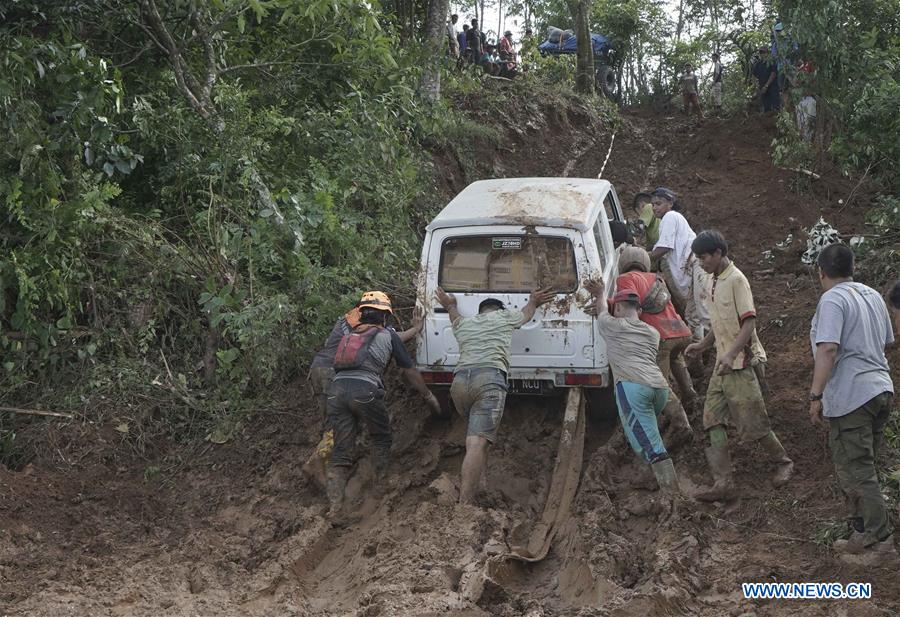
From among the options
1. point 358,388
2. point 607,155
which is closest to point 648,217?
point 358,388

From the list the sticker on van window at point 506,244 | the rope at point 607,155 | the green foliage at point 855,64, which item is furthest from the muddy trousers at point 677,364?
the rope at point 607,155

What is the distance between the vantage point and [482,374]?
667 cm

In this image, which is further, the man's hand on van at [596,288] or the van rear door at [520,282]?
the van rear door at [520,282]

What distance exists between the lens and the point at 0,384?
7.87 metres

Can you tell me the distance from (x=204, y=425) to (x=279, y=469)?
940 millimetres

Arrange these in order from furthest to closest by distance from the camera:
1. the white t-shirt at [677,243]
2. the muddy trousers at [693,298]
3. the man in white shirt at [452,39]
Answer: the man in white shirt at [452,39] → the white t-shirt at [677,243] → the muddy trousers at [693,298]

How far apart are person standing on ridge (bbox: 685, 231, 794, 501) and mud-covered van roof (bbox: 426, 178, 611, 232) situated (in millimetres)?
1209

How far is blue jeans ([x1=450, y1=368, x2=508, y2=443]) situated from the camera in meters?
6.59

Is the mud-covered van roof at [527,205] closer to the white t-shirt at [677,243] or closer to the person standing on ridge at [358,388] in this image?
the white t-shirt at [677,243]

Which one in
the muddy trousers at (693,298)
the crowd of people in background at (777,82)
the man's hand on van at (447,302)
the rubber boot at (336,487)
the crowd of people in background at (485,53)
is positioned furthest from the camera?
the crowd of people in background at (485,53)

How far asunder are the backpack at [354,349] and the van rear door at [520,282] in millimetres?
599

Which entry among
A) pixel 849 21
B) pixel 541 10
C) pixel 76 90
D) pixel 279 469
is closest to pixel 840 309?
pixel 279 469

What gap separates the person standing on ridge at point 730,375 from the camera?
6.21m

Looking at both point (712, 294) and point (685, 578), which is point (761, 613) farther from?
point (712, 294)
